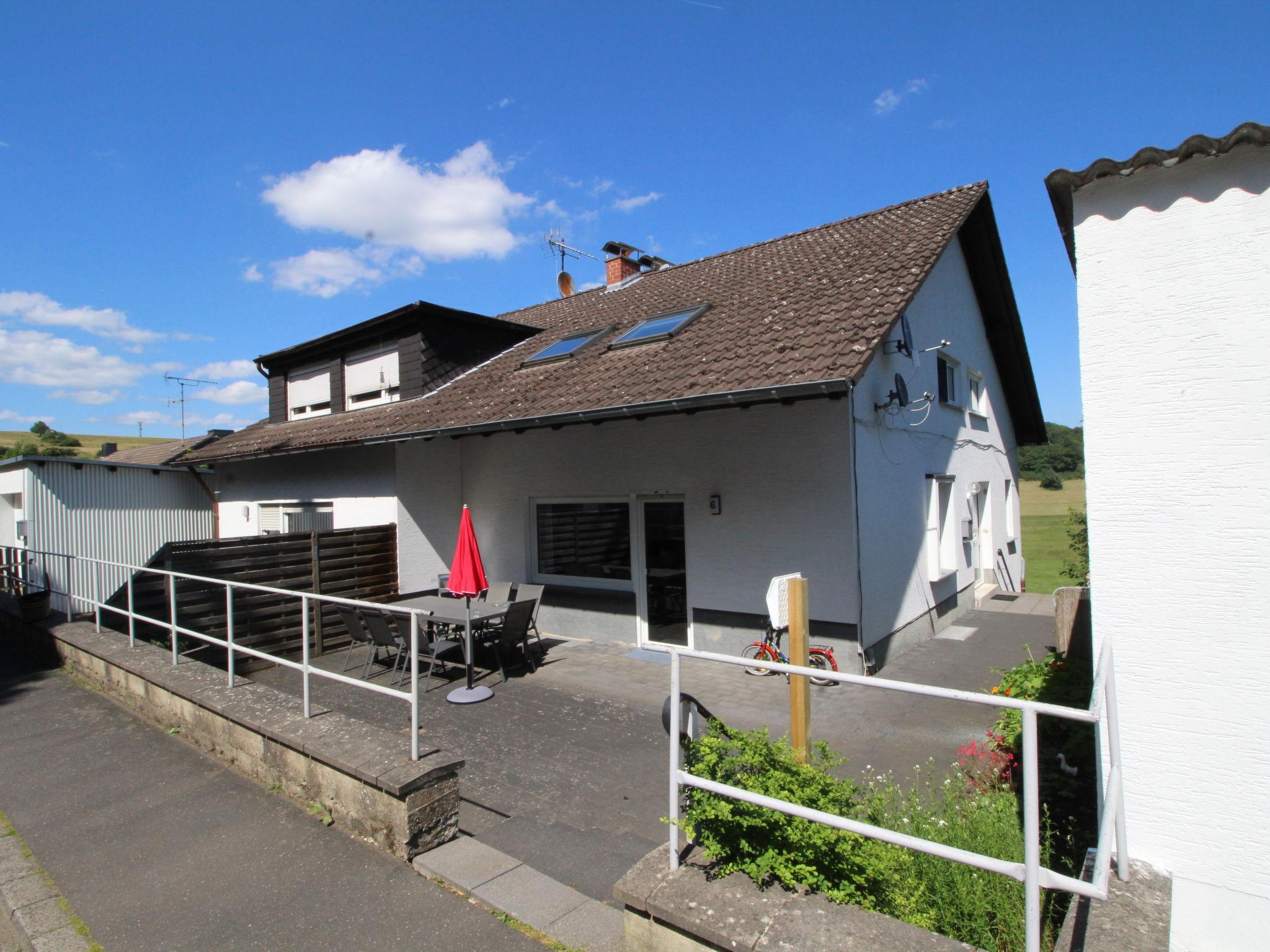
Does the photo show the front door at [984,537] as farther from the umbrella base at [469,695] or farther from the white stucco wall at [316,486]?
the white stucco wall at [316,486]

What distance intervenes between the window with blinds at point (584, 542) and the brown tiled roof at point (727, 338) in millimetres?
1821

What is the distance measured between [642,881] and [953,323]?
34.7 feet

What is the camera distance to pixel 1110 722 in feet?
7.59

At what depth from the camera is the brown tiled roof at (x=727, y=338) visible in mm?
7035

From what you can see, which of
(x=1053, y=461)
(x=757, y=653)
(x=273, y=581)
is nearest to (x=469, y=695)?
(x=757, y=653)

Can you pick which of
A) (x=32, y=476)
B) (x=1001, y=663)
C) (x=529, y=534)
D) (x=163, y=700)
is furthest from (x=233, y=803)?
(x=32, y=476)

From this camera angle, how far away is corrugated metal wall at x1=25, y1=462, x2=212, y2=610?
12.0 m

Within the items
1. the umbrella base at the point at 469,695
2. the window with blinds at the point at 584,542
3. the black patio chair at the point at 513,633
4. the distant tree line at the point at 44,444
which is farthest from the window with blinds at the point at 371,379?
the distant tree line at the point at 44,444

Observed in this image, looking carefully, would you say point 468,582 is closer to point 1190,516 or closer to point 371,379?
point 1190,516

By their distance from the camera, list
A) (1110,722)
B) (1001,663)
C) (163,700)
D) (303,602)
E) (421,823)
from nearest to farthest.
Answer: (1110,722), (421,823), (303,602), (163,700), (1001,663)

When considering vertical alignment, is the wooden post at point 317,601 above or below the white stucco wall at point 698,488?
below

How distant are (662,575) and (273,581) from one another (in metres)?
5.14

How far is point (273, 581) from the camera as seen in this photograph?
29.7ft

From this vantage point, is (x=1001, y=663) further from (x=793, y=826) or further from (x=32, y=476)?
(x=32, y=476)
